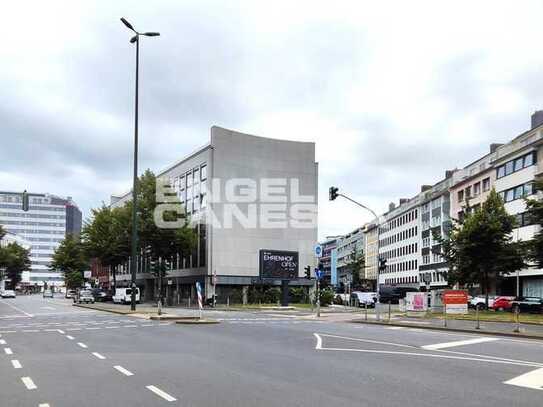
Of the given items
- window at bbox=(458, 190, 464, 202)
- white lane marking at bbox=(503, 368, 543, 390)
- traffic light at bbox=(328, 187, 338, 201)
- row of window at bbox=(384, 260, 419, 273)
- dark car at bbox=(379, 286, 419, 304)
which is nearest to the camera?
white lane marking at bbox=(503, 368, 543, 390)

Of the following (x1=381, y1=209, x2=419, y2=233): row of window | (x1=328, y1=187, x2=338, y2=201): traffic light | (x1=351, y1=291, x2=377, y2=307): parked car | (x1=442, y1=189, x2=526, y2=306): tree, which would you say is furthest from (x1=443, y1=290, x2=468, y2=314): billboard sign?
(x1=381, y1=209, x2=419, y2=233): row of window

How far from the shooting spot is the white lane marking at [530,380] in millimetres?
10468

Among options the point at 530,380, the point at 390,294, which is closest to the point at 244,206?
the point at 390,294

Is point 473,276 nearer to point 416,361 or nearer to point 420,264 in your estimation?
point 416,361

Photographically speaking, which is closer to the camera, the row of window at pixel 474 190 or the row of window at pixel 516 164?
the row of window at pixel 516 164

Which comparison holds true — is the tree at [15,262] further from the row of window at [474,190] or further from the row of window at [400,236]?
the row of window at [474,190]

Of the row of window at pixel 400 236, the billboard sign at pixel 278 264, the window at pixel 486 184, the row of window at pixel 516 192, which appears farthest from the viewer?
the row of window at pixel 400 236

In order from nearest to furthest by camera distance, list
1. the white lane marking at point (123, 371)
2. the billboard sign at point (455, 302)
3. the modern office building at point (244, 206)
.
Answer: the white lane marking at point (123, 371), the billboard sign at point (455, 302), the modern office building at point (244, 206)

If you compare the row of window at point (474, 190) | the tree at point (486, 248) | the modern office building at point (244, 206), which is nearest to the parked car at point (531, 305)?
the tree at point (486, 248)

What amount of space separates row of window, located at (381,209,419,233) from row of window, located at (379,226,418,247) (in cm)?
179

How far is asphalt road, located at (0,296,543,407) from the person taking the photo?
9.19 m

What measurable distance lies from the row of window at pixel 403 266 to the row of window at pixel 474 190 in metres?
27.0

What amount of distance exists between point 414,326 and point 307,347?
1341 cm

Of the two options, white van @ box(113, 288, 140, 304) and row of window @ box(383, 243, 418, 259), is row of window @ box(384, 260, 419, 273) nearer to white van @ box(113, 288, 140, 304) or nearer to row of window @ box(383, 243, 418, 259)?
row of window @ box(383, 243, 418, 259)
